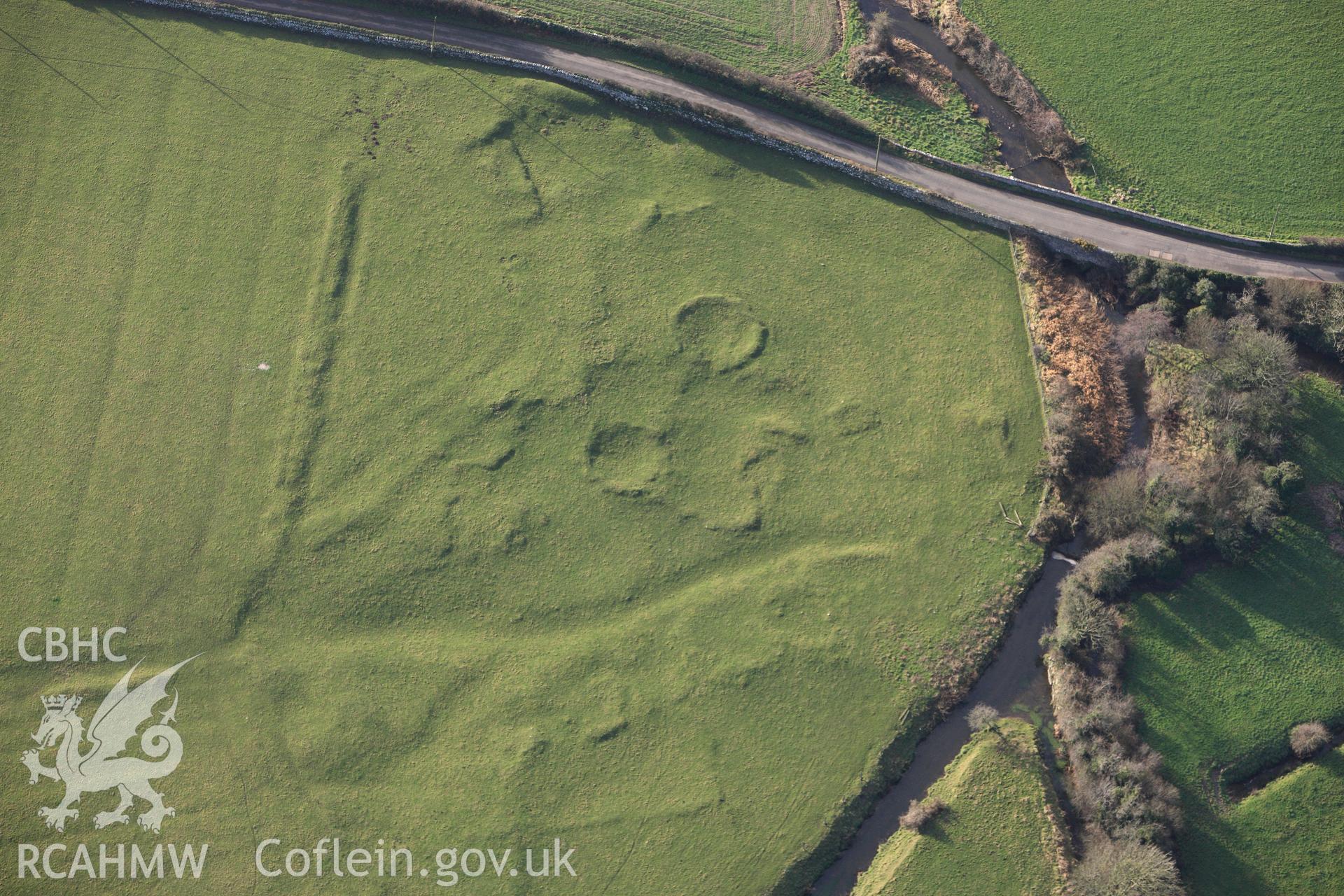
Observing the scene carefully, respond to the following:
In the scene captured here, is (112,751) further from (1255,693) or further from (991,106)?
(991,106)

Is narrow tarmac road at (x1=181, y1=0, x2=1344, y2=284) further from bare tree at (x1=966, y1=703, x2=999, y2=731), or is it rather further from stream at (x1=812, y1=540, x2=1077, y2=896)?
bare tree at (x1=966, y1=703, x2=999, y2=731)

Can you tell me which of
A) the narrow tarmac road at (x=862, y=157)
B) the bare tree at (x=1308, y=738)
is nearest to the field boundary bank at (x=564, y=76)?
the narrow tarmac road at (x=862, y=157)

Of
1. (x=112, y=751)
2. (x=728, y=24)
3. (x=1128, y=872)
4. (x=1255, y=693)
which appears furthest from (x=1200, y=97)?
(x=112, y=751)

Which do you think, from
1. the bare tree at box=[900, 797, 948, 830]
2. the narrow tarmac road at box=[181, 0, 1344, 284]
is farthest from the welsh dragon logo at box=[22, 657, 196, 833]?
the narrow tarmac road at box=[181, 0, 1344, 284]

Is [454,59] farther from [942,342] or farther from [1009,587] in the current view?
[1009,587]

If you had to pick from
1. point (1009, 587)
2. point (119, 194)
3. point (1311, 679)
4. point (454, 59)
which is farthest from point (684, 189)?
point (1311, 679)
